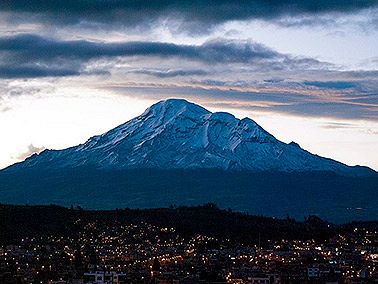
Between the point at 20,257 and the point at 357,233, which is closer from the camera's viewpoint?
the point at 20,257

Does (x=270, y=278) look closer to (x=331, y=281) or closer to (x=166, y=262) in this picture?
(x=331, y=281)

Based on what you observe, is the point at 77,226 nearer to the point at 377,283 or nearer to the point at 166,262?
the point at 166,262

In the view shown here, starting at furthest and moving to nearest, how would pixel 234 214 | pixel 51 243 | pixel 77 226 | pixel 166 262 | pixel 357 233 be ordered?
pixel 234 214 < pixel 357 233 < pixel 77 226 < pixel 51 243 < pixel 166 262

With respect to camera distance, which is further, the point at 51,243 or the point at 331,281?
the point at 51,243

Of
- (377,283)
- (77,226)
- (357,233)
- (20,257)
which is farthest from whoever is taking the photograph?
(357,233)

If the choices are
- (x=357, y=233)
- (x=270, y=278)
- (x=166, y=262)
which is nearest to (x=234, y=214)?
(x=357, y=233)

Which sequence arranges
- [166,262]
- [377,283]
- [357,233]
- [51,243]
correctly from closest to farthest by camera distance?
[377,283], [166,262], [51,243], [357,233]

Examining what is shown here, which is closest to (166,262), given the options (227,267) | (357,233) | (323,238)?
(227,267)

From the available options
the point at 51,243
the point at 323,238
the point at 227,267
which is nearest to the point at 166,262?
the point at 227,267

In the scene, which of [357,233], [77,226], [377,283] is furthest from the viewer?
[357,233]
